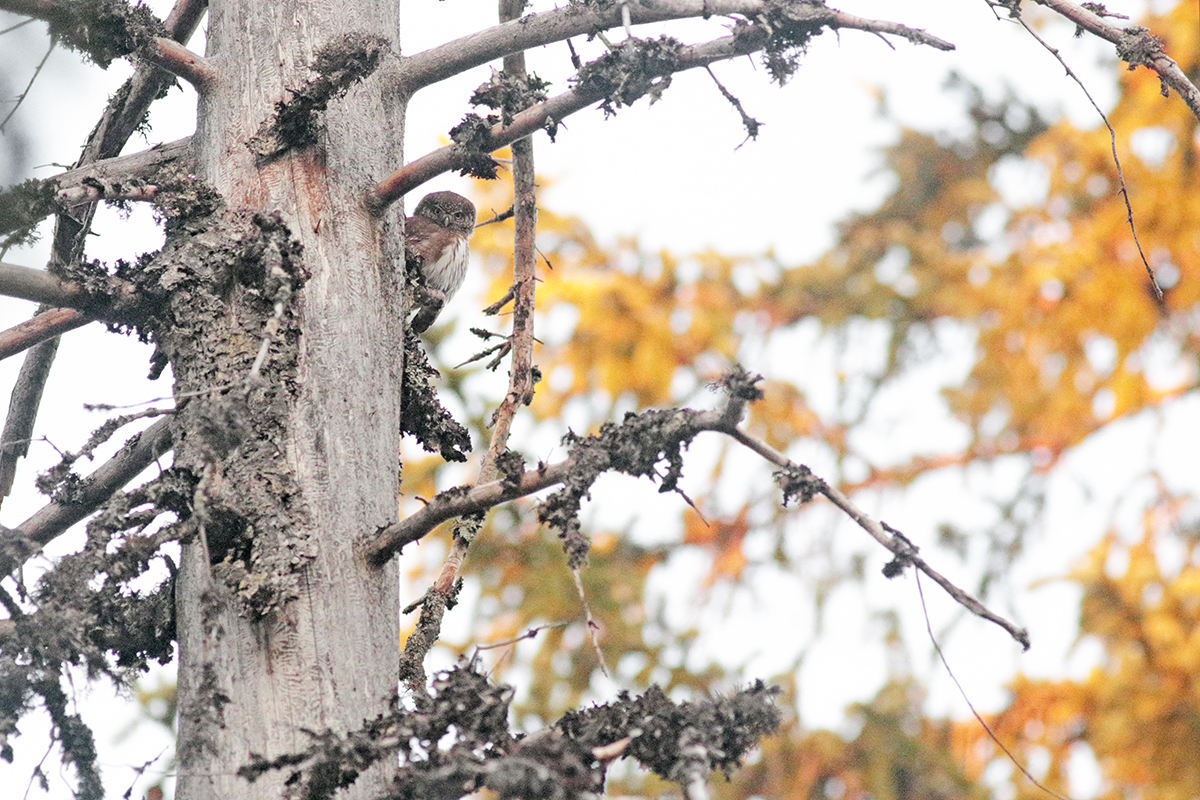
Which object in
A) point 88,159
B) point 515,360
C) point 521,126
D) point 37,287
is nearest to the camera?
point 37,287

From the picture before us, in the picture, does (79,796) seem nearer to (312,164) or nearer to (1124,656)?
(312,164)

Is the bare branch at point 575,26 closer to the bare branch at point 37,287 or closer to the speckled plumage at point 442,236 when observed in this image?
the bare branch at point 37,287

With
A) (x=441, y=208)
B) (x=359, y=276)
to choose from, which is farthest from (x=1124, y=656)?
(x=359, y=276)

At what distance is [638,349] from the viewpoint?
670 cm

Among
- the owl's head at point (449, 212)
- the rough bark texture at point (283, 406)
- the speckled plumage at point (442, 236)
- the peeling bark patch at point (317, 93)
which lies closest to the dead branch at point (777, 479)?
the rough bark texture at point (283, 406)

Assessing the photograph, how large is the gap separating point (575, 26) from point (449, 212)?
184cm

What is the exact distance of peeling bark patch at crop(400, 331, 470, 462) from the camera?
1.69m

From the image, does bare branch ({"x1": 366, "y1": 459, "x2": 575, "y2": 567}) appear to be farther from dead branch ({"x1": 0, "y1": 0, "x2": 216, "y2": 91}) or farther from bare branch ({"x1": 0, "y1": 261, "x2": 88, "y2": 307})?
dead branch ({"x1": 0, "y1": 0, "x2": 216, "y2": 91})

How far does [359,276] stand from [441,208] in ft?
5.96

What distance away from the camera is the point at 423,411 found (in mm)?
1693

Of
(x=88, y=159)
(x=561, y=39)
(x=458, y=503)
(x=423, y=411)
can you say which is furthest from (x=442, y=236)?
(x=458, y=503)

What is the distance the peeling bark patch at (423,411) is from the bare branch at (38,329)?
432 millimetres

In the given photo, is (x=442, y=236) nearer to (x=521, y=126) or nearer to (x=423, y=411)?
(x=423, y=411)

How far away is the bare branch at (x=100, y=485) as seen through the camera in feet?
5.14
